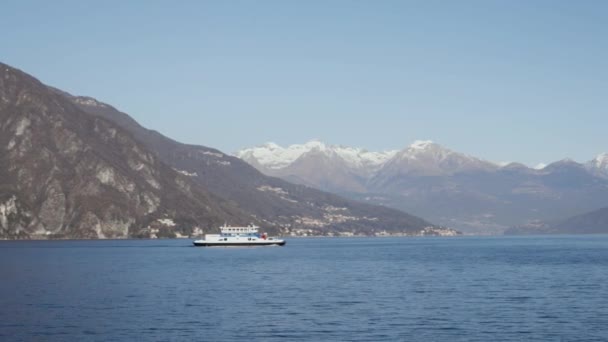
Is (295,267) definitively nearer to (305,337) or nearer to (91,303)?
(91,303)

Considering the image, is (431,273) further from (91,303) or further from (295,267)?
(91,303)

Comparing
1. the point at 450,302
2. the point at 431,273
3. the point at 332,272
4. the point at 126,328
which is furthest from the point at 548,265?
the point at 126,328

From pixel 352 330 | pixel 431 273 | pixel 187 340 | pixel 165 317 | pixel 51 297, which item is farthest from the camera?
pixel 431 273

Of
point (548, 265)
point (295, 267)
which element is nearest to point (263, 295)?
point (295, 267)

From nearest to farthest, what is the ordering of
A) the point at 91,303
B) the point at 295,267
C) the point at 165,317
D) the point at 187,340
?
the point at 187,340
the point at 165,317
the point at 91,303
the point at 295,267

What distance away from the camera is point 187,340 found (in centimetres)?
8062

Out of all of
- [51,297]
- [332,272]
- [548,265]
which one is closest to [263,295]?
[51,297]

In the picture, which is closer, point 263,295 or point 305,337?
point 305,337

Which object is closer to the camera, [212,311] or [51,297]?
Result: [212,311]

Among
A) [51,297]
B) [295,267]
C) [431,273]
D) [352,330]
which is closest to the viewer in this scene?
[352,330]

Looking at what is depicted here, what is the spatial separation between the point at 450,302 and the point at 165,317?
37.0 m

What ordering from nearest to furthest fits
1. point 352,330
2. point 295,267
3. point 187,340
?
point 187,340 → point 352,330 → point 295,267

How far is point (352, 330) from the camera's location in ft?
282

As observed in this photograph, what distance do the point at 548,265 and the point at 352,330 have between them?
117 meters
